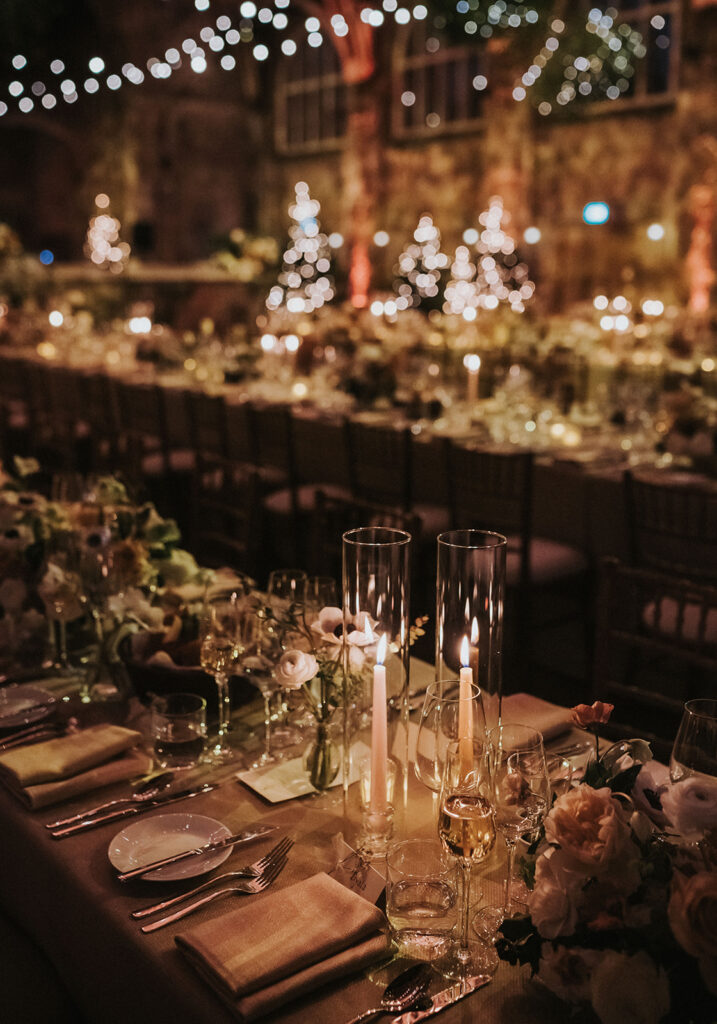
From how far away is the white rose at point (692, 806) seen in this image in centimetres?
129

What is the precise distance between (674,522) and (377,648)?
2.22 metres

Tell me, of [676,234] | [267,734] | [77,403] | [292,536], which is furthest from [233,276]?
[267,734]

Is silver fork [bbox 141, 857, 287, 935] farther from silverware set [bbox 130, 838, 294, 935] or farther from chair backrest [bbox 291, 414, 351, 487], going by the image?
chair backrest [bbox 291, 414, 351, 487]

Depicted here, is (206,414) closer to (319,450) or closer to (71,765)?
(319,450)

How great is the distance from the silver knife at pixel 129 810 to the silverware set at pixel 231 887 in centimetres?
19

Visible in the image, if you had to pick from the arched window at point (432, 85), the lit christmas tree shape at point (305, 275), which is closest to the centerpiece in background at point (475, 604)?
the lit christmas tree shape at point (305, 275)

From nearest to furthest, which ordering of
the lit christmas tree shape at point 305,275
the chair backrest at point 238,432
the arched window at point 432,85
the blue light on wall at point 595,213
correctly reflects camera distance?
the chair backrest at point 238,432 → the blue light on wall at point 595,213 → the arched window at point 432,85 → the lit christmas tree shape at point 305,275

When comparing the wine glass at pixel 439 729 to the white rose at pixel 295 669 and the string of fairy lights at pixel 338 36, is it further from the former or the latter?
the string of fairy lights at pixel 338 36

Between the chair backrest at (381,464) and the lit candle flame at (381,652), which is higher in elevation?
the lit candle flame at (381,652)

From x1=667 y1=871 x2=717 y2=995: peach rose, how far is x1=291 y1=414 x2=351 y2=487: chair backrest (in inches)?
168

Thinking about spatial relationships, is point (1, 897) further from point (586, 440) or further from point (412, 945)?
point (586, 440)

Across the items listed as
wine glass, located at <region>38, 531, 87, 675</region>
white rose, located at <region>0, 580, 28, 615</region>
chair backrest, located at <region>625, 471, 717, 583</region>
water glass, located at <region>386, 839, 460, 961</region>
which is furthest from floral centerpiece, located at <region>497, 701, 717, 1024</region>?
chair backrest, located at <region>625, 471, 717, 583</region>

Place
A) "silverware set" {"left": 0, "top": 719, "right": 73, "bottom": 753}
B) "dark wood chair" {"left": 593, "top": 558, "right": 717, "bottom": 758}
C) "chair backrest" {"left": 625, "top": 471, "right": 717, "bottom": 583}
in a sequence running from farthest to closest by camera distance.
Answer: "chair backrest" {"left": 625, "top": 471, "right": 717, "bottom": 583}
"dark wood chair" {"left": 593, "top": 558, "right": 717, "bottom": 758}
"silverware set" {"left": 0, "top": 719, "right": 73, "bottom": 753}

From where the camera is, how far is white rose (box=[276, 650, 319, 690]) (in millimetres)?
1660
